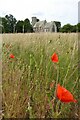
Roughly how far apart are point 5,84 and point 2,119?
0.33m

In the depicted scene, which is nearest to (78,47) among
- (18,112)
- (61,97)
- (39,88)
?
(39,88)

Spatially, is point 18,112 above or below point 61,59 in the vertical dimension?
below

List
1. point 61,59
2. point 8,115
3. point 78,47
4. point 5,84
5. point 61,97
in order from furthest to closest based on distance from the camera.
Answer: point 78,47 < point 61,59 < point 5,84 < point 8,115 < point 61,97

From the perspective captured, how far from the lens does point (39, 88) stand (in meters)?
2.08

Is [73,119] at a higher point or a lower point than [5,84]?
lower

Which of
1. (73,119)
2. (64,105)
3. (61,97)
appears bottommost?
(73,119)

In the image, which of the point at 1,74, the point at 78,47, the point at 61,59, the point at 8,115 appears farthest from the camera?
the point at 78,47

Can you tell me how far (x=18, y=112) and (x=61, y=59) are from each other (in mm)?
1123

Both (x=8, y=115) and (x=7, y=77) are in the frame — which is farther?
(x=7, y=77)

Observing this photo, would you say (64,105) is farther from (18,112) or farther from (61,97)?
(61,97)

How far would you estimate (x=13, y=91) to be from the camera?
81.7 inches

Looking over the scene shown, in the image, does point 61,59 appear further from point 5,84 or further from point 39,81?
point 5,84

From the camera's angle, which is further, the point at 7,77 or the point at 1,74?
the point at 1,74

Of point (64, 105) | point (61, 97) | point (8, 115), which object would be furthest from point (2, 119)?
point (61, 97)
